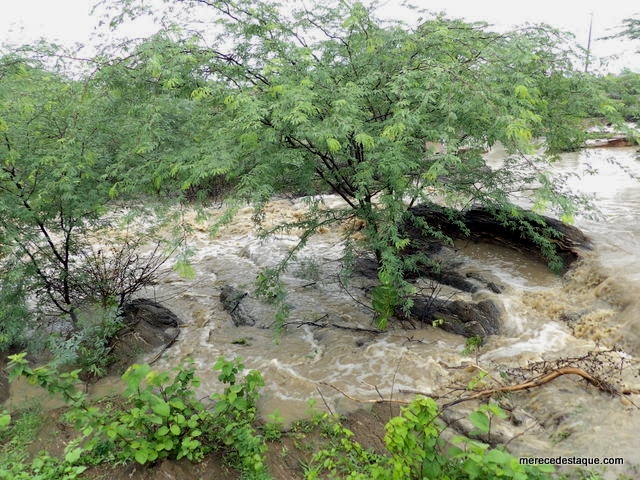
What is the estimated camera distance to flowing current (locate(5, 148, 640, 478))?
13.1 feet

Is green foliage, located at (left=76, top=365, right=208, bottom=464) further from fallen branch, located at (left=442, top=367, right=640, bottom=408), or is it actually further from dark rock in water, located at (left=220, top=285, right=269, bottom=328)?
dark rock in water, located at (left=220, top=285, right=269, bottom=328)

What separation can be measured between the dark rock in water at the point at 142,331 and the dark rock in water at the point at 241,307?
36.0 inches

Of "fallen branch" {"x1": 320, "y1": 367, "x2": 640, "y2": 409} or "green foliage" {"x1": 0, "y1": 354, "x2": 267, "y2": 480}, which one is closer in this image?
"green foliage" {"x1": 0, "y1": 354, "x2": 267, "y2": 480}

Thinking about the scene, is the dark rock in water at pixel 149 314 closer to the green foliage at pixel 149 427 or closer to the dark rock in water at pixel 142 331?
the dark rock in water at pixel 142 331

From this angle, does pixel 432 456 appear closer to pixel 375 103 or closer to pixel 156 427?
pixel 156 427

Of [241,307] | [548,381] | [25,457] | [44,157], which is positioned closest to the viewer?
[25,457]

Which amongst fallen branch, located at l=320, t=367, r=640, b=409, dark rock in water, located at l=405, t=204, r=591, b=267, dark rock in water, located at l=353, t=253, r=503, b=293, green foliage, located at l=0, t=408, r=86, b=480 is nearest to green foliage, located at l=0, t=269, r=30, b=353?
green foliage, located at l=0, t=408, r=86, b=480

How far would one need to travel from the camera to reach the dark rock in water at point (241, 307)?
6956 mm

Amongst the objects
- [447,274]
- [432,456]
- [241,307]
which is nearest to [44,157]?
[241,307]

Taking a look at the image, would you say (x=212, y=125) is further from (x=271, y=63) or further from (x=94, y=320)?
(x=94, y=320)

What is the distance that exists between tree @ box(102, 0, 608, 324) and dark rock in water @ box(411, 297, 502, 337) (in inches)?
30.2

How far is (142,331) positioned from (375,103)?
15.8 ft

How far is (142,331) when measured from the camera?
6230 millimetres

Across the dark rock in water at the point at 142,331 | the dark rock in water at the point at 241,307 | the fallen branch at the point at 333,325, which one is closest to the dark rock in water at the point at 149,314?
the dark rock in water at the point at 142,331
